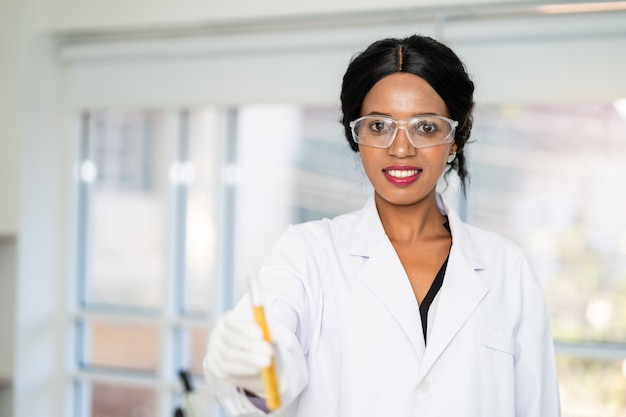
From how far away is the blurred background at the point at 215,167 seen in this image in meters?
2.49

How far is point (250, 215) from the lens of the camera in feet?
9.70

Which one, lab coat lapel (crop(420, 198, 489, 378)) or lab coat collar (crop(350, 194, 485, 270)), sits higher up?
lab coat collar (crop(350, 194, 485, 270))

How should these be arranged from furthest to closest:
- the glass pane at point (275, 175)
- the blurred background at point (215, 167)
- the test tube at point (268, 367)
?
the glass pane at point (275, 175), the blurred background at point (215, 167), the test tube at point (268, 367)

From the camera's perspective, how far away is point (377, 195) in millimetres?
1595

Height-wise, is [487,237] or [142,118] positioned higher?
[142,118]

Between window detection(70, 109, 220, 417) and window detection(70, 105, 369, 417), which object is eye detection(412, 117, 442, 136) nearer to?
window detection(70, 105, 369, 417)

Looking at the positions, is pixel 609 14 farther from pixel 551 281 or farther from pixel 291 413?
pixel 291 413

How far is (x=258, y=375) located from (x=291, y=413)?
421mm

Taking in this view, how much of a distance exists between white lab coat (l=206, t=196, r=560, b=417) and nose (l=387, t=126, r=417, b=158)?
181 mm

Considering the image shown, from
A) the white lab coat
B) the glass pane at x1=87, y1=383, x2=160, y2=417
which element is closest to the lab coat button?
the white lab coat

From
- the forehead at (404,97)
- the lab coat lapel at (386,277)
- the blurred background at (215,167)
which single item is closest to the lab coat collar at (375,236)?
the lab coat lapel at (386,277)

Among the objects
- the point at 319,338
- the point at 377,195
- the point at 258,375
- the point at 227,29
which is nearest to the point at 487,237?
the point at 377,195

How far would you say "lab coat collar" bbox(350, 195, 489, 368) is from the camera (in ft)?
4.68

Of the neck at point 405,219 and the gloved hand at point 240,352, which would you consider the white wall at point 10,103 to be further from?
the gloved hand at point 240,352
